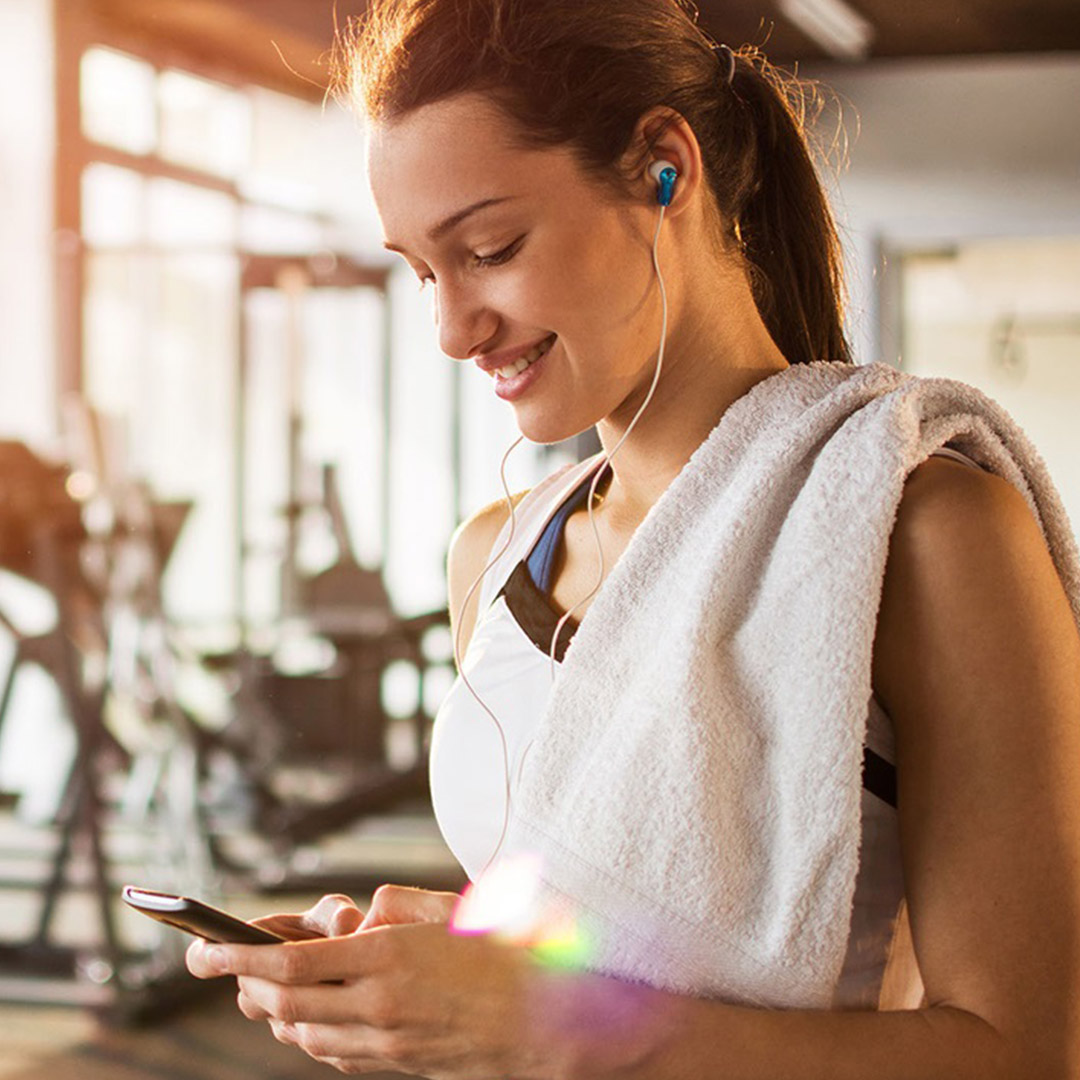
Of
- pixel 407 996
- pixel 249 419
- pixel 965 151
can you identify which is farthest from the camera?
pixel 249 419

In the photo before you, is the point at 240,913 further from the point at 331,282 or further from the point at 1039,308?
the point at 1039,308

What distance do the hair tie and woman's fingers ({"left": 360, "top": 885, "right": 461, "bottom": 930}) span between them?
1.58ft

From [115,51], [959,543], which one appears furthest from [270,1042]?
[115,51]

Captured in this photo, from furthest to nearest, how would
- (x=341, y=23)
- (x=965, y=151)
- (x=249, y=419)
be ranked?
(x=249, y=419) → (x=341, y=23) → (x=965, y=151)

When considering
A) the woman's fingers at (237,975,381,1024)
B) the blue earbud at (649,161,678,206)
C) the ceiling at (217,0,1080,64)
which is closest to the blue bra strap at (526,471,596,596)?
the blue earbud at (649,161,678,206)

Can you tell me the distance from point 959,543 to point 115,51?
461 centimetres

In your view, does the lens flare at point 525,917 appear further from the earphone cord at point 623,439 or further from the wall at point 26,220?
the wall at point 26,220

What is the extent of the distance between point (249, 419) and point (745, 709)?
4.39 meters

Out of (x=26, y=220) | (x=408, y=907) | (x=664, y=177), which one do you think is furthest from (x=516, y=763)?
(x=26, y=220)

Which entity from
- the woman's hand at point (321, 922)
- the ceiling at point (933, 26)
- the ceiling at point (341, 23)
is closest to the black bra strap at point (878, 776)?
the woman's hand at point (321, 922)

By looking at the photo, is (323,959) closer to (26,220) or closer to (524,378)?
(524,378)

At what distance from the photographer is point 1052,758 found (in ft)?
2.07

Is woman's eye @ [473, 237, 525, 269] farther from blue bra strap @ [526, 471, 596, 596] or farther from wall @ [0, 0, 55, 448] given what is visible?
wall @ [0, 0, 55, 448]

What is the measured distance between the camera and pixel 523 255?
29.8 inches
